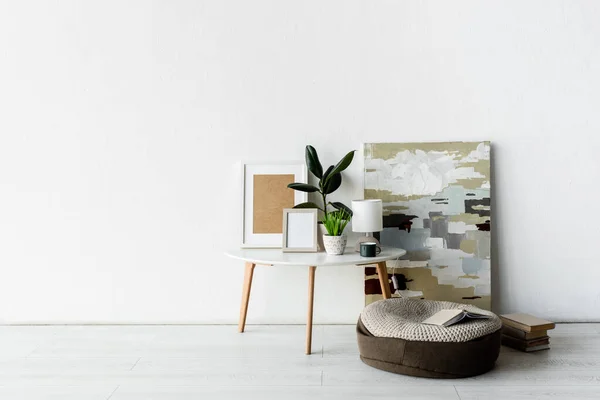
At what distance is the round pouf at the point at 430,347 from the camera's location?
262cm

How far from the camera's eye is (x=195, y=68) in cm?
351

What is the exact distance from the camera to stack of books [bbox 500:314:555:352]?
118 inches

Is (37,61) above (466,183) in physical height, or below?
above

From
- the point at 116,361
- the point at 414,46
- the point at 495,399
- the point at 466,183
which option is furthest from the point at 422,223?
the point at 116,361

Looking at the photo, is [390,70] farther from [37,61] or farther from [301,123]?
[37,61]

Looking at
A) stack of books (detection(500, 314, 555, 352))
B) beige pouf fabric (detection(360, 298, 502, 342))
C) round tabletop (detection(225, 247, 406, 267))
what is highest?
round tabletop (detection(225, 247, 406, 267))

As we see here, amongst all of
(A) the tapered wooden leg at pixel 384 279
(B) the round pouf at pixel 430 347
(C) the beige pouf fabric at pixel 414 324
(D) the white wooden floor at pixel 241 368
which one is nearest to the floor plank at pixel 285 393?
(D) the white wooden floor at pixel 241 368

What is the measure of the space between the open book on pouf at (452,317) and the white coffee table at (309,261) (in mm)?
386

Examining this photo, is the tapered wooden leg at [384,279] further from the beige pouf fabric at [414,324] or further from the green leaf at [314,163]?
the green leaf at [314,163]

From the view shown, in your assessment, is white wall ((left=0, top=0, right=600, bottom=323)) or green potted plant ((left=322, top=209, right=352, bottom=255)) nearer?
green potted plant ((left=322, top=209, right=352, bottom=255))

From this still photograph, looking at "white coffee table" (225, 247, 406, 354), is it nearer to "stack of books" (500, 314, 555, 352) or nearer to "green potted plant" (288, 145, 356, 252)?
"green potted plant" (288, 145, 356, 252)

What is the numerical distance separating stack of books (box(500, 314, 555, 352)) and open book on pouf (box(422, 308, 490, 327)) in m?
0.33

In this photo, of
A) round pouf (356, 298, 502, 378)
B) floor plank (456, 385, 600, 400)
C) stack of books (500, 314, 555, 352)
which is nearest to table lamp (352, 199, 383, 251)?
round pouf (356, 298, 502, 378)

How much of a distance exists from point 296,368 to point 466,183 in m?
1.50
